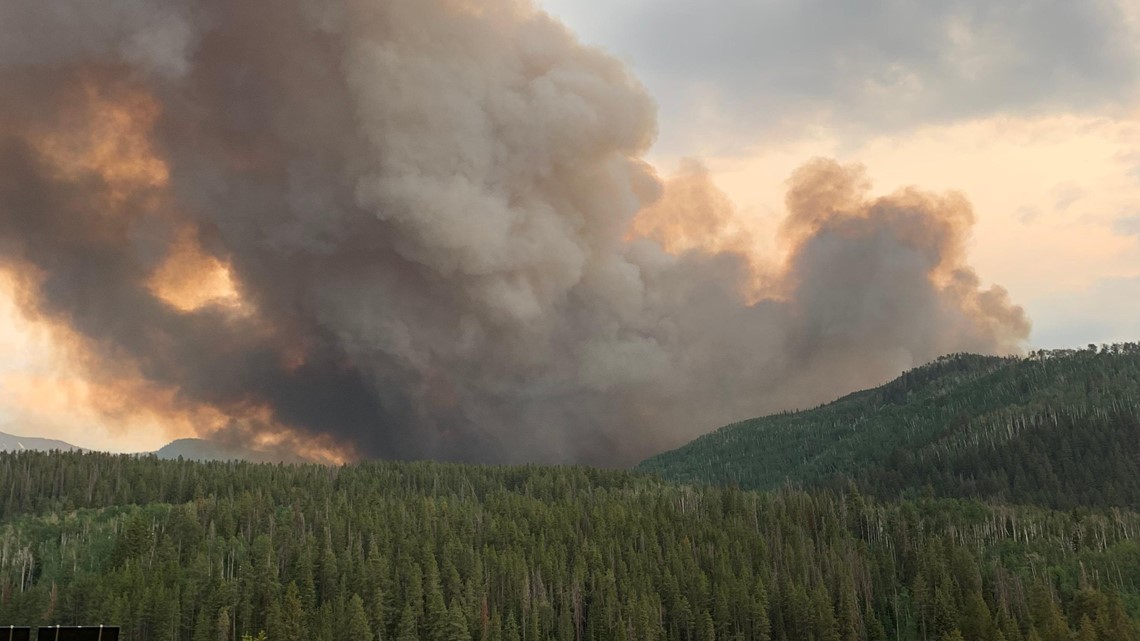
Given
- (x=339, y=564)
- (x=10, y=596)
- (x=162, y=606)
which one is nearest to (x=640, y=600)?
(x=339, y=564)

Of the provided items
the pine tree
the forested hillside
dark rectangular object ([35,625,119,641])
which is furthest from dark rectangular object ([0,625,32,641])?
the forested hillside

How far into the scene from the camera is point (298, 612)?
143250mm

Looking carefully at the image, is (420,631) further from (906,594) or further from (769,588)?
(906,594)

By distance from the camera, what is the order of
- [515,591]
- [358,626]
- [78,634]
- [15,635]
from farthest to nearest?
[515,591] → [358,626] → [15,635] → [78,634]

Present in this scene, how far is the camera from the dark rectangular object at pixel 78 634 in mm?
23469

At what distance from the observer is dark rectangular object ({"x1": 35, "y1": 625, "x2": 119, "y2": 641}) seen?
23.5 m

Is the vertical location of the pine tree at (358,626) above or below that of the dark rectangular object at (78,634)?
below

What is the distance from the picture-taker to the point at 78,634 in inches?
936

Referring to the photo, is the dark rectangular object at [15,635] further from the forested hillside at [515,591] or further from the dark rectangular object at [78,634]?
the forested hillside at [515,591]

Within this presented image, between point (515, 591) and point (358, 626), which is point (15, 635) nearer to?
point (358, 626)

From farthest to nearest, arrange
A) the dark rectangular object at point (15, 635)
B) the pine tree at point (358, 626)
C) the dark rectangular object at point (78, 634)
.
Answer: the pine tree at point (358, 626) → the dark rectangular object at point (15, 635) → the dark rectangular object at point (78, 634)

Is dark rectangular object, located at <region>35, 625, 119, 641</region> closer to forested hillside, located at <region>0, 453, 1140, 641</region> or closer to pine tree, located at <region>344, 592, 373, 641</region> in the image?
pine tree, located at <region>344, 592, 373, 641</region>

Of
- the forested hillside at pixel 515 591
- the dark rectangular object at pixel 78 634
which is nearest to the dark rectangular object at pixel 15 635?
the dark rectangular object at pixel 78 634

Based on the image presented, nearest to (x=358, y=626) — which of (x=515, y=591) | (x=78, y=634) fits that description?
(x=515, y=591)
